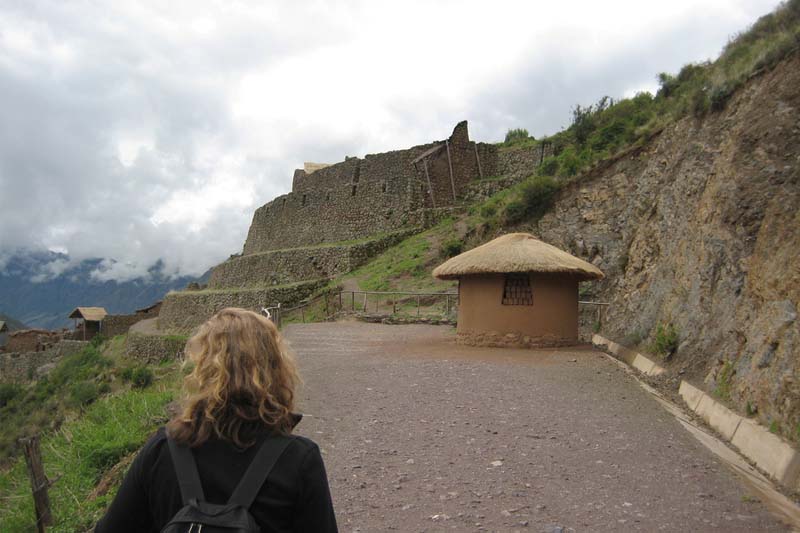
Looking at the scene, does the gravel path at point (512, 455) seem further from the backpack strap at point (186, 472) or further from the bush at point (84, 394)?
the bush at point (84, 394)

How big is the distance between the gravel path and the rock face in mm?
976

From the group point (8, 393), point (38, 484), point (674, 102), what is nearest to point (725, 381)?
point (38, 484)

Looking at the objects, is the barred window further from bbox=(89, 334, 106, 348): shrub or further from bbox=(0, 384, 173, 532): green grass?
bbox=(89, 334, 106, 348): shrub

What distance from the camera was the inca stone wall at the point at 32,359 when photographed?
126 ft

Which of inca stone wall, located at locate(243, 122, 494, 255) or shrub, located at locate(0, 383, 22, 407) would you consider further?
inca stone wall, located at locate(243, 122, 494, 255)

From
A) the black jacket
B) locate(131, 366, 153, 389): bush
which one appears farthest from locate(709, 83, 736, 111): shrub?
locate(131, 366, 153, 389): bush

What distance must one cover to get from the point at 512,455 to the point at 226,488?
426 centimetres

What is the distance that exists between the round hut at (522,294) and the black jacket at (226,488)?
410 inches

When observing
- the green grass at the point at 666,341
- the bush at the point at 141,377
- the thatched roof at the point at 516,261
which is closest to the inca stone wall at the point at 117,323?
the bush at the point at 141,377

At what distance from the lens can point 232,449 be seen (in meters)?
2.09

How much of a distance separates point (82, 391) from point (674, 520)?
23.8m

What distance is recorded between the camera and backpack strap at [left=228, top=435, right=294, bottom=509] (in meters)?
1.96

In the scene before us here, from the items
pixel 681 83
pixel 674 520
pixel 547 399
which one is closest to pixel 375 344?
pixel 547 399

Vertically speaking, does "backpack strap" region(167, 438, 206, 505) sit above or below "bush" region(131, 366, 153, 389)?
above
